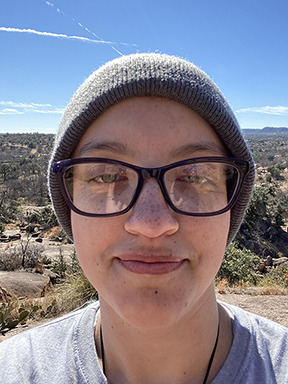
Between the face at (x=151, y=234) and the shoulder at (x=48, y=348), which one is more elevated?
the face at (x=151, y=234)

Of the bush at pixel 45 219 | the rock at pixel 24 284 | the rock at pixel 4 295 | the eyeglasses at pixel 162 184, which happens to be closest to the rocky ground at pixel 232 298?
the rock at pixel 24 284

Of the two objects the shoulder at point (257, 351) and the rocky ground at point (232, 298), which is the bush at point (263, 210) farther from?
the shoulder at point (257, 351)

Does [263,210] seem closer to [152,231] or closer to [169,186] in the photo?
[169,186]

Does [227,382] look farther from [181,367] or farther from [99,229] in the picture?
[99,229]

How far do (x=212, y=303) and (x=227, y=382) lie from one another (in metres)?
0.34

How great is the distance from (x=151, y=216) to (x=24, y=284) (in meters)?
7.64

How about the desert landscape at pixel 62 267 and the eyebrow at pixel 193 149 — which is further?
the desert landscape at pixel 62 267

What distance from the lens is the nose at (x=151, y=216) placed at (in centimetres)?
111

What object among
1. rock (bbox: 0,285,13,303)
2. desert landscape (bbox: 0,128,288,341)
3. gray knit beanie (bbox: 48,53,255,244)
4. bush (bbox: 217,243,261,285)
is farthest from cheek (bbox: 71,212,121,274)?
bush (bbox: 217,243,261,285)

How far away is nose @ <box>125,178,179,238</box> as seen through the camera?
1.11 meters

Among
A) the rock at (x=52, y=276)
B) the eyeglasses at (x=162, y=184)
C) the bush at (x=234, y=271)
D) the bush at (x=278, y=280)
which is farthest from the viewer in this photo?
the bush at (x=234, y=271)

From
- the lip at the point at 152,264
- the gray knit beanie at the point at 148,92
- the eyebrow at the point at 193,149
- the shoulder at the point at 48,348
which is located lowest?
the shoulder at the point at 48,348

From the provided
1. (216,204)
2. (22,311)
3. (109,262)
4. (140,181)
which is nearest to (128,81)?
(140,181)

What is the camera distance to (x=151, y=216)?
1133 millimetres
